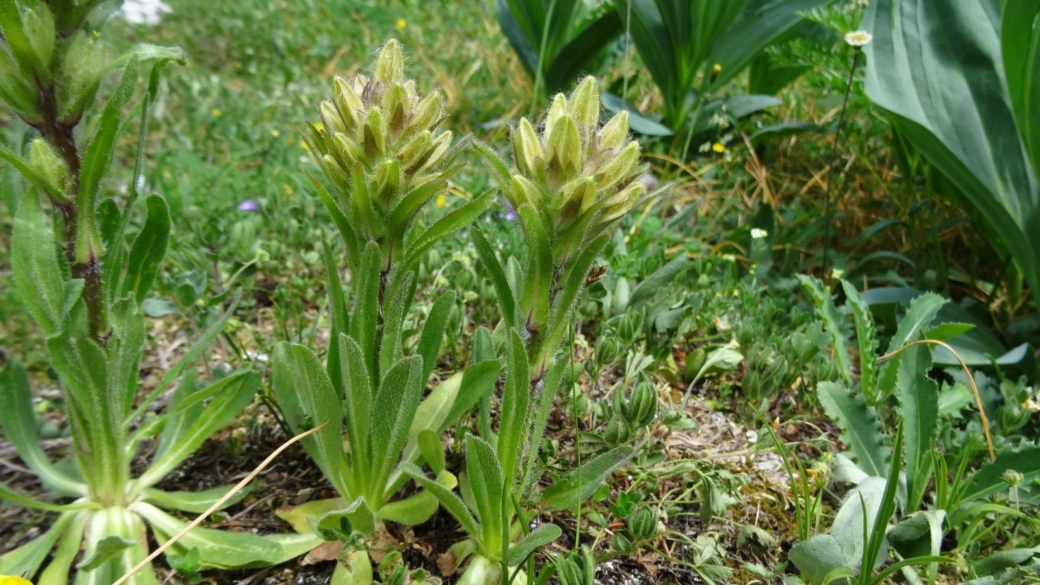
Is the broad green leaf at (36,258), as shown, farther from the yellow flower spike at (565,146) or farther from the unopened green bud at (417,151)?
the yellow flower spike at (565,146)

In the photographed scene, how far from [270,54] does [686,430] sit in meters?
4.26

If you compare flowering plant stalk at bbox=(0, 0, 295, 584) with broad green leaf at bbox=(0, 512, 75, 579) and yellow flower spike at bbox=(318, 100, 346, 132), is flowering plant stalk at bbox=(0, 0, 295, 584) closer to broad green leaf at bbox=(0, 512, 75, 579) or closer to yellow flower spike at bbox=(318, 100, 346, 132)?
broad green leaf at bbox=(0, 512, 75, 579)

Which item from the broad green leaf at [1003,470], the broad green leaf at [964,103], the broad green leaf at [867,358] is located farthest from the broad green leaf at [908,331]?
the broad green leaf at [964,103]

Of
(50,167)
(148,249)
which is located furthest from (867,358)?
(50,167)

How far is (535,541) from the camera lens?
118 cm

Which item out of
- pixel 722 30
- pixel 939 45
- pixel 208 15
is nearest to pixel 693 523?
pixel 939 45

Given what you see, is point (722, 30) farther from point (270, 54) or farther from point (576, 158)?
point (270, 54)

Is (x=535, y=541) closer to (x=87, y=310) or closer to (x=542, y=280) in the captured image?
(x=542, y=280)

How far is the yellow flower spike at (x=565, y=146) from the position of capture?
104 centimetres

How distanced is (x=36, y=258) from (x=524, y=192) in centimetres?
91

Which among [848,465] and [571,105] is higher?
[571,105]

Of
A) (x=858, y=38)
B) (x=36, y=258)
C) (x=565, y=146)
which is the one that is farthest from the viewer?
(x=858, y=38)

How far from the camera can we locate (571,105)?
3.67 ft

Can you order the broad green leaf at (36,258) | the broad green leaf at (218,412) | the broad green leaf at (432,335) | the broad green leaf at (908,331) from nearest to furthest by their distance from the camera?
the broad green leaf at (36,258)
the broad green leaf at (432,335)
the broad green leaf at (218,412)
the broad green leaf at (908,331)
